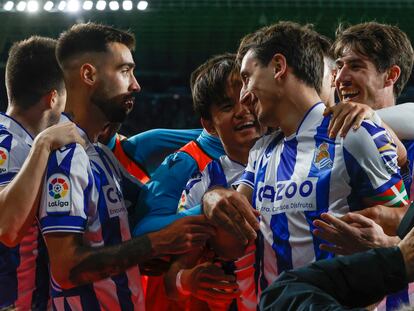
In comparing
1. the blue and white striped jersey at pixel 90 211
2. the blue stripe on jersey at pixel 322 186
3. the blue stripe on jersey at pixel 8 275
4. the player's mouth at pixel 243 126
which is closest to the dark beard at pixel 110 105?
the blue and white striped jersey at pixel 90 211

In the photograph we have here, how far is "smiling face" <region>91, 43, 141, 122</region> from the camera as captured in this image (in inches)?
113

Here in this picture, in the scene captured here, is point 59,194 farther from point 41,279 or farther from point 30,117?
point 30,117

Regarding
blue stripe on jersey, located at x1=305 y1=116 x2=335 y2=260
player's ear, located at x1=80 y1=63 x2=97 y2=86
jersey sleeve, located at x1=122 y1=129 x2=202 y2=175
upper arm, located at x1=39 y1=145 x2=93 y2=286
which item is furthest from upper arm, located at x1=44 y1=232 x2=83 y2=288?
jersey sleeve, located at x1=122 y1=129 x2=202 y2=175

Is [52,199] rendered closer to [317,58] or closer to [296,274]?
[317,58]

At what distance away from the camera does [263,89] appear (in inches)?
95.5

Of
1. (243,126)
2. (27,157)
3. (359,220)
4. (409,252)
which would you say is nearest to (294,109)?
(359,220)

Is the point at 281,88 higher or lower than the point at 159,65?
higher

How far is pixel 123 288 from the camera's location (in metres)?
2.72

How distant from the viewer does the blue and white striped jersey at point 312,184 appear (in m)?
2.19

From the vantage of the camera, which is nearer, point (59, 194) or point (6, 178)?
point (59, 194)

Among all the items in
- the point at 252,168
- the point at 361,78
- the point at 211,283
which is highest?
the point at 361,78

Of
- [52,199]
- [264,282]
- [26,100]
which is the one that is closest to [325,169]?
[264,282]

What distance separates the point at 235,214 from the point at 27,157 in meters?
0.80

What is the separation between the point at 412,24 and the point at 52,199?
316 inches
